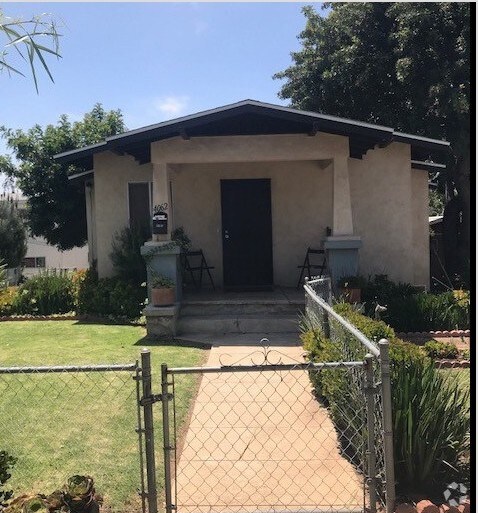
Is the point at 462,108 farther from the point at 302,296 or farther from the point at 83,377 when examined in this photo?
the point at 83,377

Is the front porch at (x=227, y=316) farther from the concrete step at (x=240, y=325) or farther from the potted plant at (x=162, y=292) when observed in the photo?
the potted plant at (x=162, y=292)

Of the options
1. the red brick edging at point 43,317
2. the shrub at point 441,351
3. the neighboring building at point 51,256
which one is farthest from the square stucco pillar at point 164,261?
the neighboring building at point 51,256

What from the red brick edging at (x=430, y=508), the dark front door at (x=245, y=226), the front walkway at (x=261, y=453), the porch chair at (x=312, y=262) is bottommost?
the front walkway at (x=261, y=453)

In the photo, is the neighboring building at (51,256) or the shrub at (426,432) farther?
→ the neighboring building at (51,256)

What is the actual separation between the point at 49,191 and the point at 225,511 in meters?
18.7

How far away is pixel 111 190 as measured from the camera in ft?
38.2

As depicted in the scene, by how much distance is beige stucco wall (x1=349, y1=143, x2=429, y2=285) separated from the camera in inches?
428

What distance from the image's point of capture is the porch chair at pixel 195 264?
11.6 metres

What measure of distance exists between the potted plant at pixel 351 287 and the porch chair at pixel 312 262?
1.80m

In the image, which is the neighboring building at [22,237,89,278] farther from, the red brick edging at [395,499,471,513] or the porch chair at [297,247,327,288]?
the red brick edging at [395,499,471,513]

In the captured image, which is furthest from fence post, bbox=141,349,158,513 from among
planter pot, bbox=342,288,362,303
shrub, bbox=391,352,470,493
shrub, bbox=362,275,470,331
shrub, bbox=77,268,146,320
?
shrub, bbox=77,268,146,320

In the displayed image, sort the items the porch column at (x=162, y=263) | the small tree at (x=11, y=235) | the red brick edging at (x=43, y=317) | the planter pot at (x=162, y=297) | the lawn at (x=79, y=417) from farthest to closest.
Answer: the small tree at (x=11, y=235) → the red brick edging at (x=43, y=317) → the planter pot at (x=162, y=297) → the porch column at (x=162, y=263) → the lawn at (x=79, y=417)

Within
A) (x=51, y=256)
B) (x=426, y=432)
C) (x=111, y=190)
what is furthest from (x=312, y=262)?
(x=51, y=256)

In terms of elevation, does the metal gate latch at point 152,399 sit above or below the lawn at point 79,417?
above
